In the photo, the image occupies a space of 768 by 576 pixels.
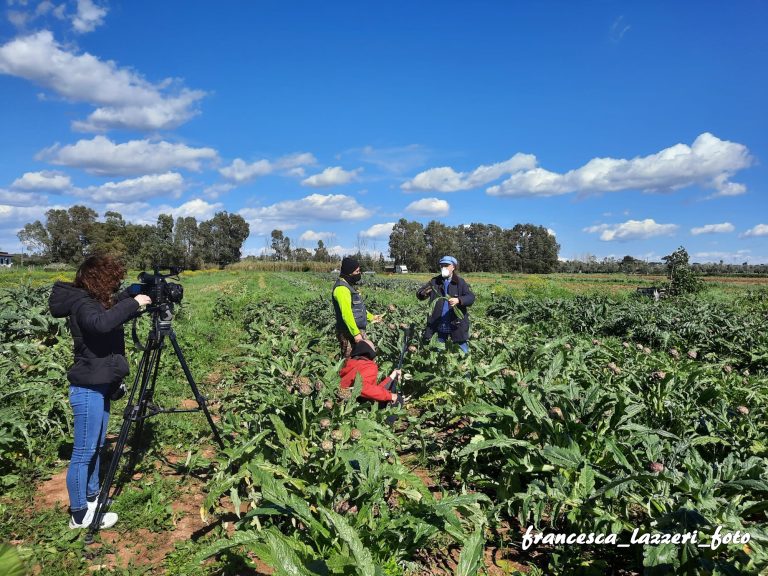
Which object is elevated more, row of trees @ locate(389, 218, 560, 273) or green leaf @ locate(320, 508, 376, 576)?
row of trees @ locate(389, 218, 560, 273)

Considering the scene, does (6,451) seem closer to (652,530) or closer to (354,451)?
(354,451)

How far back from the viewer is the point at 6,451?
4.12 m

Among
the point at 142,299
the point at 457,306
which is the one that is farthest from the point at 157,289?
the point at 457,306

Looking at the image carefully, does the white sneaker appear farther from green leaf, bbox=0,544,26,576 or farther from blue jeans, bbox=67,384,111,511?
green leaf, bbox=0,544,26,576

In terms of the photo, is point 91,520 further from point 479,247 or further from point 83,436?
point 479,247

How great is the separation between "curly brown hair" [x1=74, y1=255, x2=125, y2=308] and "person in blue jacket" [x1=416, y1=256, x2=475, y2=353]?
379 cm

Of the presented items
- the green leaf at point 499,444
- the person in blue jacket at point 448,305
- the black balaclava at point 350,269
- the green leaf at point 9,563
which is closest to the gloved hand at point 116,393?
the black balaclava at point 350,269

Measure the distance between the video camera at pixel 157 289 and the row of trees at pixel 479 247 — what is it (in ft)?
270

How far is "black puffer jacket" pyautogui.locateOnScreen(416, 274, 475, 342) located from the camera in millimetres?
6043

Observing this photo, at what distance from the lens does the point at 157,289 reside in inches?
135

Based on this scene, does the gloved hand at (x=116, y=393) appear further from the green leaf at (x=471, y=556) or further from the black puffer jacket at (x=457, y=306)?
the black puffer jacket at (x=457, y=306)

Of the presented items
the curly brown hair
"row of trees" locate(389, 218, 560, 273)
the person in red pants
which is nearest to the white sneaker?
the curly brown hair

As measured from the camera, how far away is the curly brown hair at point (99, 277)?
10.4 ft

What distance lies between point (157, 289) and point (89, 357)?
66 centimetres
